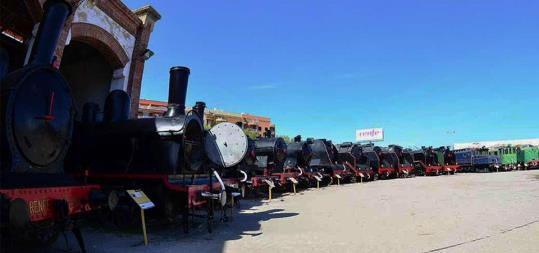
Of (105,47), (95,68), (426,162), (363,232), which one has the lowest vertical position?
(363,232)

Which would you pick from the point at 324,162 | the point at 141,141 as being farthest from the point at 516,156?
the point at 141,141

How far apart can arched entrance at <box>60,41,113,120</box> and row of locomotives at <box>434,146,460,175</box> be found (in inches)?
1066

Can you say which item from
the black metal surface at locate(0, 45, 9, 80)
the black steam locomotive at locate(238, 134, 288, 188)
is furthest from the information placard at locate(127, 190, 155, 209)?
the black steam locomotive at locate(238, 134, 288, 188)

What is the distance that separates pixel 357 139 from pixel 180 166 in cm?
6293

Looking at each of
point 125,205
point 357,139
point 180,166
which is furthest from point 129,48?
point 357,139

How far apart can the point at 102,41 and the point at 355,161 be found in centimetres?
1586

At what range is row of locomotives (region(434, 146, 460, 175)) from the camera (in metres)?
33.2

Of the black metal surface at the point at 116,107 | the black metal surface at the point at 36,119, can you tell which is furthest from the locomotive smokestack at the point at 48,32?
the black metal surface at the point at 116,107

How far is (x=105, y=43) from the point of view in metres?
11.4

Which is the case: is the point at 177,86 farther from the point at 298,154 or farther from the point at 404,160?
the point at 404,160

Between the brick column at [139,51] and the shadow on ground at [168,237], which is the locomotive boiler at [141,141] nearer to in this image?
the shadow on ground at [168,237]

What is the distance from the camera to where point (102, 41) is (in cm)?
1119

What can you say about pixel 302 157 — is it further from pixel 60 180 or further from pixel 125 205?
pixel 60 180

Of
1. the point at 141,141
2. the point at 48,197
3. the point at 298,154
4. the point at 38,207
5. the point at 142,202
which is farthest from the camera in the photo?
the point at 298,154
